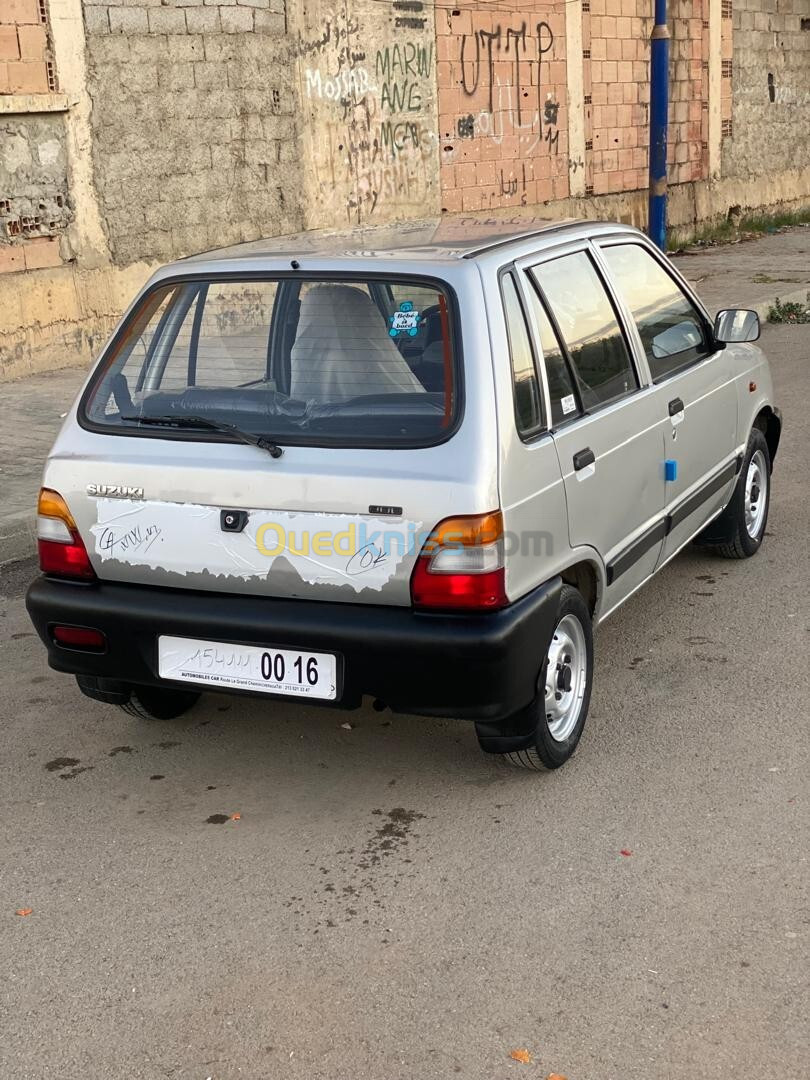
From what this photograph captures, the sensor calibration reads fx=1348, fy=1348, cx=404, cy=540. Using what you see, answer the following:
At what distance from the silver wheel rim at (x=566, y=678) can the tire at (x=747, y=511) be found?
2.01m

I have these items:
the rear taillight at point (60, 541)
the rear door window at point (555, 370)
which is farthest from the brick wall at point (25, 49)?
the rear door window at point (555, 370)

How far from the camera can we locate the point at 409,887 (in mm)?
3666

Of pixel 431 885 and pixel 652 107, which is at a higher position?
pixel 652 107

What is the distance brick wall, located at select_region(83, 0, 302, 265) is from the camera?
11953mm

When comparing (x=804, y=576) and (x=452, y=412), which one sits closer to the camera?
(x=452, y=412)

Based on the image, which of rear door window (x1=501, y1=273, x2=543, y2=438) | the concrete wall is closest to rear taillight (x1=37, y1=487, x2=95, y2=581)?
rear door window (x1=501, y1=273, x2=543, y2=438)

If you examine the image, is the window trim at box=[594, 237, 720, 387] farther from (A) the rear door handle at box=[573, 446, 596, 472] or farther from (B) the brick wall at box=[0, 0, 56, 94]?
(B) the brick wall at box=[0, 0, 56, 94]

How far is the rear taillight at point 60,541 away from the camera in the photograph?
416cm

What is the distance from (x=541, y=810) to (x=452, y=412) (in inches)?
49.1

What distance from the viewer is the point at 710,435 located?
18.2ft

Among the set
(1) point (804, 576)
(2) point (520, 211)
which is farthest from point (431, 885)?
(2) point (520, 211)

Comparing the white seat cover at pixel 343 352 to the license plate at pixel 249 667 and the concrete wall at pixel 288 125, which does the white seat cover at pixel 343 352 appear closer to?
the license plate at pixel 249 667

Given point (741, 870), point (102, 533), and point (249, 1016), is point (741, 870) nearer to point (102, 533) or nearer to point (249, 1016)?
point (249, 1016)

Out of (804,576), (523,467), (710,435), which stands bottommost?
(804,576)
